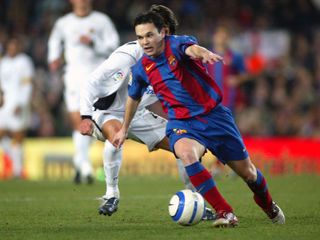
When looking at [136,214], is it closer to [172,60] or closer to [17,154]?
[172,60]

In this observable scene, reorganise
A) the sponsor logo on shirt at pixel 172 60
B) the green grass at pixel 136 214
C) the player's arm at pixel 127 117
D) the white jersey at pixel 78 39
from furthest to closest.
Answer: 1. the white jersey at pixel 78 39
2. the player's arm at pixel 127 117
3. the sponsor logo on shirt at pixel 172 60
4. the green grass at pixel 136 214

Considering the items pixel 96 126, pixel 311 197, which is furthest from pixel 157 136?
pixel 311 197

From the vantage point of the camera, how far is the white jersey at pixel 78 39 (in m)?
12.7

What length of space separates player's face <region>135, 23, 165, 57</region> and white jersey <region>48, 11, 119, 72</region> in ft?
19.0

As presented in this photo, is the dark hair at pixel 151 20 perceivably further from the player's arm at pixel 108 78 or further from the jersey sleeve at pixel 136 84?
the player's arm at pixel 108 78

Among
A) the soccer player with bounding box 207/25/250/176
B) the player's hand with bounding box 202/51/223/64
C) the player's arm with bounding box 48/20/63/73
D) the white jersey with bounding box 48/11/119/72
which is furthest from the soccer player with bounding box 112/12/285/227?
the soccer player with bounding box 207/25/250/176

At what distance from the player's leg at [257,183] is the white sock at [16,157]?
9143mm

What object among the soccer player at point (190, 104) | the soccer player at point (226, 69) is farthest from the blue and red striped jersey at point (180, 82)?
the soccer player at point (226, 69)

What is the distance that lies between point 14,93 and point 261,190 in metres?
9.91

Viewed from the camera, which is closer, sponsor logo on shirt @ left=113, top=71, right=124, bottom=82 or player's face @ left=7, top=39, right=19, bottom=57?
sponsor logo on shirt @ left=113, top=71, right=124, bottom=82

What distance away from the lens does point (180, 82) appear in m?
6.87

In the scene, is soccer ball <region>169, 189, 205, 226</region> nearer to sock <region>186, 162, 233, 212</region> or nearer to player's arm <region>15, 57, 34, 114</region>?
sock <region>186, 162, 233, 212</region>

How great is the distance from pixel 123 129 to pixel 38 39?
1177cm

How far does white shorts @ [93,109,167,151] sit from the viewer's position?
8164 millimetres
